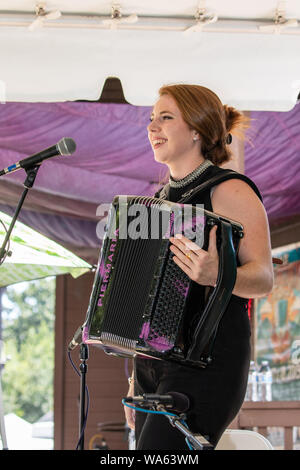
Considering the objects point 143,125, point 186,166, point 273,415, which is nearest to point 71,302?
point 143,125

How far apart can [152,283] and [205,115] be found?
56 centimetres

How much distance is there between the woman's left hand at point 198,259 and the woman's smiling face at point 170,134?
398 millimetres

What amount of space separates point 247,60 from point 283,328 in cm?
401

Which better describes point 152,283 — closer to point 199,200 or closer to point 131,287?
point 131,287

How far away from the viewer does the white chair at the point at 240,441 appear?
283cm

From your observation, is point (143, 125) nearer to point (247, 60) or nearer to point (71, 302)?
point (247, 60)

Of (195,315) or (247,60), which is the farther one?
(247,60)

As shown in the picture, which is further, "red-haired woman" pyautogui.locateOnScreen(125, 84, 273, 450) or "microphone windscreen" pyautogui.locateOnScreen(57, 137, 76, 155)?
"microphone windscreen" pyautogui.locateOnScreen(57, 137, 76, 155)

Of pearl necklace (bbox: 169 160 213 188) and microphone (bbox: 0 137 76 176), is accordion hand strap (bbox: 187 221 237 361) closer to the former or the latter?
→ pearl necklace (bbox: 169 160 213 188)

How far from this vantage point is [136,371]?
6.39ft

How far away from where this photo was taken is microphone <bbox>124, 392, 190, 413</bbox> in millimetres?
1604

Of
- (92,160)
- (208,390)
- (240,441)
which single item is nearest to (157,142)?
(208,390)

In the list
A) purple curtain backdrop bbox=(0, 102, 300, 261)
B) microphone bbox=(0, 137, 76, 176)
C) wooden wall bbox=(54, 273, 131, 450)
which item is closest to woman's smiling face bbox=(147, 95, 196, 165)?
microphone bbox=(0, 137, 76, 176)

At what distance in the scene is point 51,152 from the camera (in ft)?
6.34
